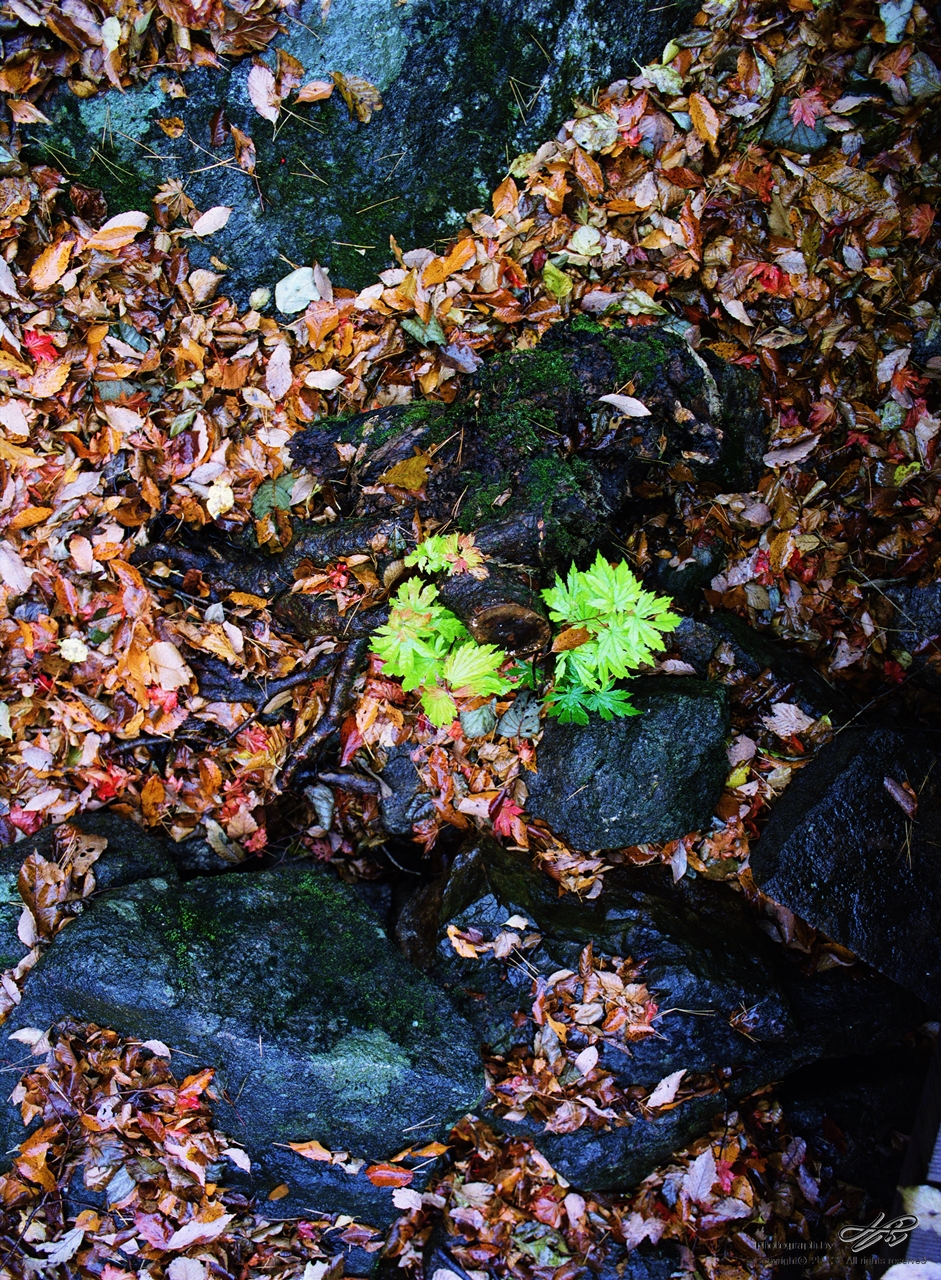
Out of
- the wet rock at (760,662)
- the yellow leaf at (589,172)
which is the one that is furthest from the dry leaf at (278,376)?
the wet rock at (760,662)

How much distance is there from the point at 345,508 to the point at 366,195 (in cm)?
178

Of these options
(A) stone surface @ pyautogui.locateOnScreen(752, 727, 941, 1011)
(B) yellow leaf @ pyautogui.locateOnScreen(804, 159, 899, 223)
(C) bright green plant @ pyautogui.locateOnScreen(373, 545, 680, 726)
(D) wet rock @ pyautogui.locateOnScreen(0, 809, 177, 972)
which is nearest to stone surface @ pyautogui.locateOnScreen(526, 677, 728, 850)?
(C) bright green plant @ pyautogui.locateOnScreen(373, 545, 680, 726)

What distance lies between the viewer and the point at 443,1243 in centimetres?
368

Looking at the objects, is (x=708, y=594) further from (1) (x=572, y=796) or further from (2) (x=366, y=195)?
(2) (x=366, y=195)

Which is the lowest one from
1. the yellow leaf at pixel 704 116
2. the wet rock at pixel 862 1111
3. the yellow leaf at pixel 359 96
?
the wet rock at pixel 862 1111

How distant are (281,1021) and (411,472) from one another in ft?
8.91

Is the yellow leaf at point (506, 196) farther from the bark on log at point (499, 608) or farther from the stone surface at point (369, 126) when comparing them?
the bark on log at point (499, 608)

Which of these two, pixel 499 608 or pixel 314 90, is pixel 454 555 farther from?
pixel 314 90

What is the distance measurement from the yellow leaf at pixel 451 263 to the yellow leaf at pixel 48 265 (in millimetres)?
1944

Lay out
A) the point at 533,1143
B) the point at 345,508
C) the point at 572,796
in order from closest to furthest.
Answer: the point at 533,1143
the point at 572,796
the point at 345,508

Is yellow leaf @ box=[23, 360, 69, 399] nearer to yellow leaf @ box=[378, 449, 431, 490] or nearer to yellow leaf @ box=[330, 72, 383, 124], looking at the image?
yellow leaf @ box=[378, 449, 431, 490]

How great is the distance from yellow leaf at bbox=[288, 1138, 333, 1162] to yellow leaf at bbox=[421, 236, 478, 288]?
449 cm

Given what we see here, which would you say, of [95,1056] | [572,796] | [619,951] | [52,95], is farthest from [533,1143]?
[52,95]

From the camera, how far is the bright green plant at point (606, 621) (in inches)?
136
